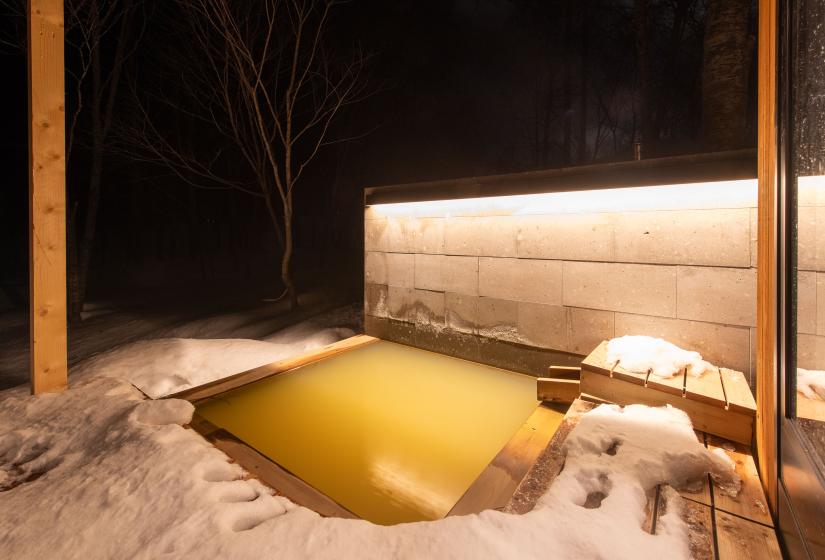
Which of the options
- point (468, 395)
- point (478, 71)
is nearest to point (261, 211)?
point (478, 71)

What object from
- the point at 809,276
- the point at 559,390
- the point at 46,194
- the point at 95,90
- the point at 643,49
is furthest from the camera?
the point at 643,49

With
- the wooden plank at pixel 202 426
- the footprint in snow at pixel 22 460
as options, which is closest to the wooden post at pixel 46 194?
the footprint in snow at pixel 22 460

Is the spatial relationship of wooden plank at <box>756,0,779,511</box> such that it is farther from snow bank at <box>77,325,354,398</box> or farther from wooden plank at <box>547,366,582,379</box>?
snow bank at <box>77,325,354,398</box>

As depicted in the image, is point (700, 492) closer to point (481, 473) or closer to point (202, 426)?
point (481, 473)

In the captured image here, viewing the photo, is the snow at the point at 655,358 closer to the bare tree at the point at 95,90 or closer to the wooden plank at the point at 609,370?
the wooden plank at the point at 609,370

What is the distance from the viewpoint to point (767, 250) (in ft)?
6.07

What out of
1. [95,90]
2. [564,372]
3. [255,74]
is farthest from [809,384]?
[95,90]

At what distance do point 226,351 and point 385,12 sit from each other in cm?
1367

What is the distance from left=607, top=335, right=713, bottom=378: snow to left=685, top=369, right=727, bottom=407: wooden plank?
0.18 feet

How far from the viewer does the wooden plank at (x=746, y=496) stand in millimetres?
1780

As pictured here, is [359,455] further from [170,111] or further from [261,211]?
[261,211]

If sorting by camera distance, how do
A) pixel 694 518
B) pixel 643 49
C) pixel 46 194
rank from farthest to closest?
pixel 643 49 → pixel 46 194 → pixel 694 518

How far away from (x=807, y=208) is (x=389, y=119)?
18.2m

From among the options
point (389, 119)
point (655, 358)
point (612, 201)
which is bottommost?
point (655, 358)
